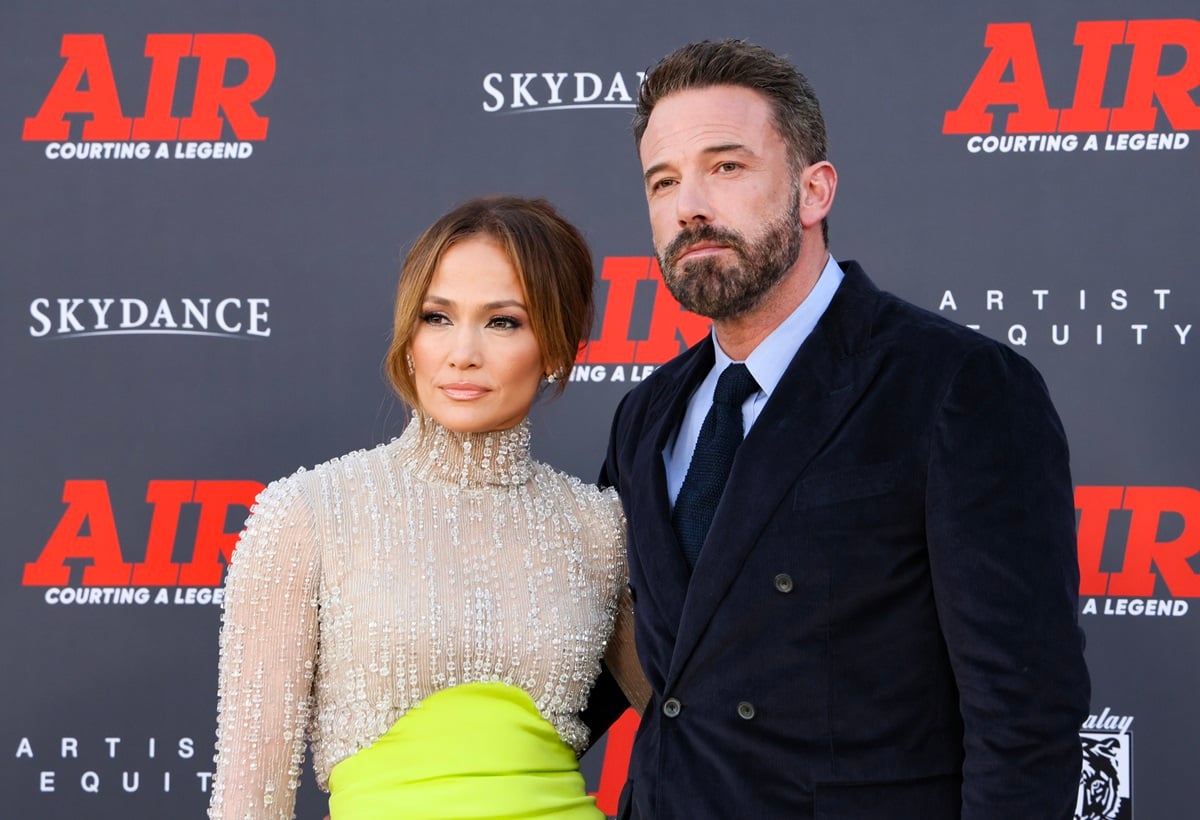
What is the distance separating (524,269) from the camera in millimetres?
1894

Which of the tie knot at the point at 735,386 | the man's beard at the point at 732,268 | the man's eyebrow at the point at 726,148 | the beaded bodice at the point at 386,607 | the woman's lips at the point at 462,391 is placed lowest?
the beaded bodice at the point at 386,607

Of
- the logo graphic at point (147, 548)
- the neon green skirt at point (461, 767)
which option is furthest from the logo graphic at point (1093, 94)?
the logo graphic at point (147, 548)

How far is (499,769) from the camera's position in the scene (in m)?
1.78

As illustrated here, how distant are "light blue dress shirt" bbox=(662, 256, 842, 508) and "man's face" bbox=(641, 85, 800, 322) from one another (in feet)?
0.19

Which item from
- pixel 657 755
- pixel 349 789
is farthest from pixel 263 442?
pixel 657 755

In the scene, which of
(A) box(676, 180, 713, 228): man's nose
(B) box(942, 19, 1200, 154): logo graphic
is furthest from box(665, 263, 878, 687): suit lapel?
(B) box(942, 19, 1200, 154): logo graphic

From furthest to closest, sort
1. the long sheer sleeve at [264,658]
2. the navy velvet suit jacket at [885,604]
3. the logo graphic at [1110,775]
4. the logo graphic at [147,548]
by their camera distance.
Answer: the logo graphic at [147,548]
the logo graphic at [1110,775]
the long sheer sleeve at [264,658]
the navy velvet suit jacket at [885,604]

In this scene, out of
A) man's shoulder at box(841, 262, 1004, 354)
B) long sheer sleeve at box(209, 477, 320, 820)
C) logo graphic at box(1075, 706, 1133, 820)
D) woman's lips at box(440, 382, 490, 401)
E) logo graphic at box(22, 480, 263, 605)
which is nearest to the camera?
man's shoulder at box(841, 262, 1004, 354)

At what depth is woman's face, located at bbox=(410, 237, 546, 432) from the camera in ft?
6.17

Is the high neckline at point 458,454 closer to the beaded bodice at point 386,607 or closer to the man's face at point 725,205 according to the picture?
the beaded bodice at point 386,607

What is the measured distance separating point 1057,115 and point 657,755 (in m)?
1.82

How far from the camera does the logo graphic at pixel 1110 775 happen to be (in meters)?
2.74

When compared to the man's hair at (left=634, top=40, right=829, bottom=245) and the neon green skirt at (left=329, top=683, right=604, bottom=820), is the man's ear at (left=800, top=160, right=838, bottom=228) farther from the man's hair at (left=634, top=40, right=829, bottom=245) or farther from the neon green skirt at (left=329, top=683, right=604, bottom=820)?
the neon green skirt at (left=329, top=683, right=604, bottom=820)

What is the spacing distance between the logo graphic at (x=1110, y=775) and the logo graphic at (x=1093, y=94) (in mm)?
1272
